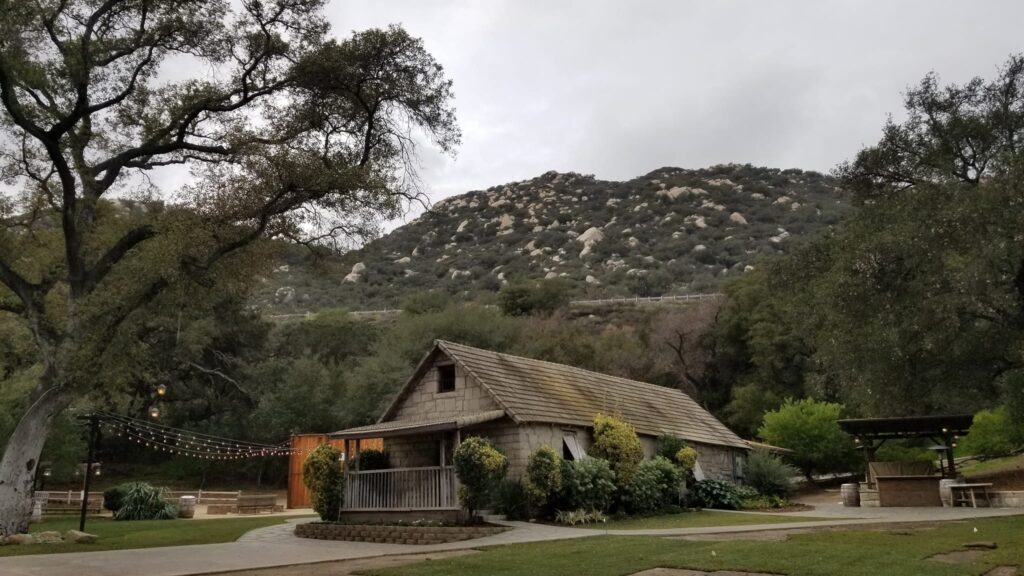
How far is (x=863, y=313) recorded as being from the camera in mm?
16609

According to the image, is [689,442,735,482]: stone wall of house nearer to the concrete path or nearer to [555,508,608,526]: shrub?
the concrete path

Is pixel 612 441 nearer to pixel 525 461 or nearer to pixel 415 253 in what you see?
pixel 525 461

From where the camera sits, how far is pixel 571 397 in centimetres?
2211

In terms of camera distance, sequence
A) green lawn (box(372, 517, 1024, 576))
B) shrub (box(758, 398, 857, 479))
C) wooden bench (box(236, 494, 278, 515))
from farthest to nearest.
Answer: shrub (box(758, 398, 857, 479)), wooden bench (box(236, 494, 278, 515)), green lawn (box(372, 517, 1024, 576))

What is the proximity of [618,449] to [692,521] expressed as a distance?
2887 mm

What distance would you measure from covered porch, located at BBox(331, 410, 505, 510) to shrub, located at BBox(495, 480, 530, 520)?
122cm

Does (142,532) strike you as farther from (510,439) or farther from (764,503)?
(764,503)

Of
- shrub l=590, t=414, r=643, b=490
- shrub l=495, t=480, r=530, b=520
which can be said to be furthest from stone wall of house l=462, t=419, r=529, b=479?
shrub l=590, t=414, r=643, b=490

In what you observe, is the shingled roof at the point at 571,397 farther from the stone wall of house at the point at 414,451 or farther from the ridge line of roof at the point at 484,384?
the stone wall of house at the point at 414,451

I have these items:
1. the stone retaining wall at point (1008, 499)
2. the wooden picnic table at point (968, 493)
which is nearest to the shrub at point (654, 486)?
the wooden picnic table at point (968, 493)

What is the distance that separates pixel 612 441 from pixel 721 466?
852 cm

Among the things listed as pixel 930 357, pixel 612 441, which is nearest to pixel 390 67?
pixel 612 441

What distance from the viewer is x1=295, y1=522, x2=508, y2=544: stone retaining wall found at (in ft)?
50.3

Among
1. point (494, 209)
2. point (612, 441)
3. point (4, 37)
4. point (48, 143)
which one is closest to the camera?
point (4, 37)
